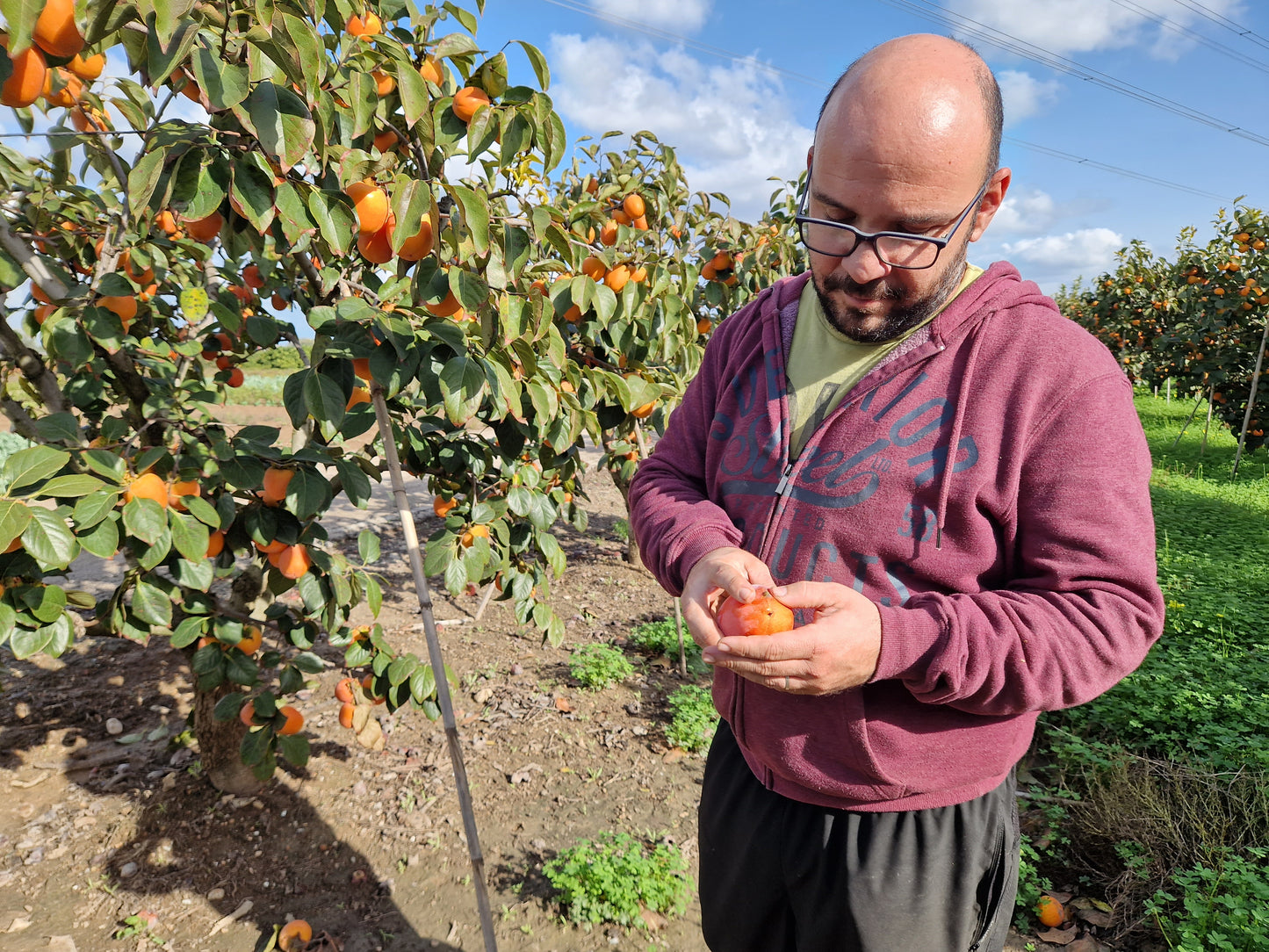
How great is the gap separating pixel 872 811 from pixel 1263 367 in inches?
368

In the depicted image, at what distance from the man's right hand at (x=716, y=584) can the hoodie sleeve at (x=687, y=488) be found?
5cm

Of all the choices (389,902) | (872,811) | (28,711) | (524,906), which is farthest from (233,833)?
(872,811)

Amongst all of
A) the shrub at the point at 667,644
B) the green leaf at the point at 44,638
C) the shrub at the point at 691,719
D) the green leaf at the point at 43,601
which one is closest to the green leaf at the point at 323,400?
the green leaf at the point at 43,601

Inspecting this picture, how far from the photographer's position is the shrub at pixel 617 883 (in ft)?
7.02

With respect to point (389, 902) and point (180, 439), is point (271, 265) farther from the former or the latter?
point (389, 902)

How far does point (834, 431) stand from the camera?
1.04 metres

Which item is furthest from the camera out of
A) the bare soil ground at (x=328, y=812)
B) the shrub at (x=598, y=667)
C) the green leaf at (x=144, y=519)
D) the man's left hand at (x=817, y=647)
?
the shrub at (x=598, y=667)

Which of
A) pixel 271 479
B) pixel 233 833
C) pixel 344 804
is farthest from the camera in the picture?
pixel 344 804

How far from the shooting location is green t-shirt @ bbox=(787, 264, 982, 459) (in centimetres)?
107

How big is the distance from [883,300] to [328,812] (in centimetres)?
252

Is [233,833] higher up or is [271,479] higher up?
[271,479]

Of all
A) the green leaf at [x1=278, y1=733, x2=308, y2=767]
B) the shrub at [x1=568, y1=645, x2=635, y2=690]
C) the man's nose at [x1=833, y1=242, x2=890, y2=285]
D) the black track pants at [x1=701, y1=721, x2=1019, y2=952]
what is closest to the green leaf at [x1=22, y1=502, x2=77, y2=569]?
the green leaf at [x1=278, y1=733, x2=308, y2=767]

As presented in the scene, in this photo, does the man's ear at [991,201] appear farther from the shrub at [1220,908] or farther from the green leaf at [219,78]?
the shrub at [1220,908]

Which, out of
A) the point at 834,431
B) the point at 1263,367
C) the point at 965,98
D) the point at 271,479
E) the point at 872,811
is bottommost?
the point at 872,811
